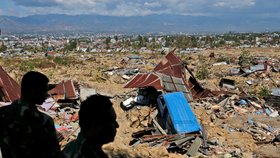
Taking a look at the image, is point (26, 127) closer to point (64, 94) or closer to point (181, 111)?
point (181, 111)

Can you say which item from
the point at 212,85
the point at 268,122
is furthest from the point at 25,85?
the point at 212,85

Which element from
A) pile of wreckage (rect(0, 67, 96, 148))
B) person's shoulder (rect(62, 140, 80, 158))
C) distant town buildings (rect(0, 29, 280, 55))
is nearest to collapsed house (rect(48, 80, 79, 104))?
pile of wreckage (rect(0, 67, 96, 148))

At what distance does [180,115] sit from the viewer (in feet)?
28.0

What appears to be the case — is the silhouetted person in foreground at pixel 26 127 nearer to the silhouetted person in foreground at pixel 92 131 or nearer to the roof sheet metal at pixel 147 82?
the silhouetted person in foreground at pixel 92 131

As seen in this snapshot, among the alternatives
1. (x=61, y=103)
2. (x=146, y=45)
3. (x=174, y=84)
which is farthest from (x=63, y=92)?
(x=146, y=45)

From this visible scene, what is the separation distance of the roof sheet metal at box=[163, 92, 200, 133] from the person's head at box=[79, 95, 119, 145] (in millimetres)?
6304

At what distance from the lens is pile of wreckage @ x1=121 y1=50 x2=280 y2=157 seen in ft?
26.0

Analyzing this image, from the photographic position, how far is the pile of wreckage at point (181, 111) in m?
7.93

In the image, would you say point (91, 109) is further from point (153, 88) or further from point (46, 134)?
point (153, 88)

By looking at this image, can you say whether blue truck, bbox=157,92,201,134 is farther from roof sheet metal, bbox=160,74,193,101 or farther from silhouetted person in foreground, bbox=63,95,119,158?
silhouetted person in foreground, bbox=63,95,119,158

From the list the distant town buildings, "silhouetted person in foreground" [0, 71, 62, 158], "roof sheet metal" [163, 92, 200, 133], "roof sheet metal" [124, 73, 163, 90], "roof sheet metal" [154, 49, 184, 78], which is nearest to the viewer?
"silhouetted person in foreground" [0, 71, 62, 158]

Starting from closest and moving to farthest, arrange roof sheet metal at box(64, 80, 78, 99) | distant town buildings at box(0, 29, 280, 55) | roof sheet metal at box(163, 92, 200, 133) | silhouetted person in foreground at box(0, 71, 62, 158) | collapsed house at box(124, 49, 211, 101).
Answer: silhouetted person in foreground at box(0, 71, 62, 158) → roof sheet metal at box(163, 92, 200, 133) → collapsed house at box(124, 49, 211, 101) → roof sheet metal at box(64, 80, 78, 99) → distant town buildings at box(0, 29, 280, 55)

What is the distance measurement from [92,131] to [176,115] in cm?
672

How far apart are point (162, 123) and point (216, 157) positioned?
207 cm
